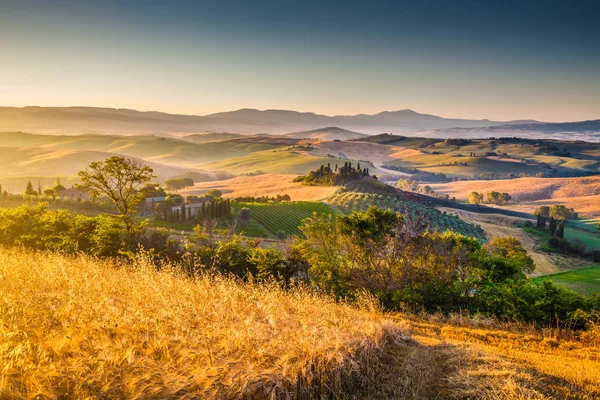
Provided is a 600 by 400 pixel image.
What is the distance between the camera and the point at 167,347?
5656 millimetres

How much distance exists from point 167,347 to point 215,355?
2.32 feet

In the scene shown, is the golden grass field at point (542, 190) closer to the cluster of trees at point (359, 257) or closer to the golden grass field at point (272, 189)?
the golden grass field at point (272, 189)

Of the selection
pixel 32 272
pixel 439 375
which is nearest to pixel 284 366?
pixel 439 375

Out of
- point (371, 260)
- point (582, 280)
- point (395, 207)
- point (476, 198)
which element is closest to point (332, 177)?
point (395, 207)

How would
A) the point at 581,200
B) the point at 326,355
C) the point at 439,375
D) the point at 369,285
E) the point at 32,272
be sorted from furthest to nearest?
the point at 581,200 < the point at 369,285 < the point at 32,272 < the point at 439,375 < the point at 326,355

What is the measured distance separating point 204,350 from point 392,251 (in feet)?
50.7

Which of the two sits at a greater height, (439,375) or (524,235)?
(439,375)

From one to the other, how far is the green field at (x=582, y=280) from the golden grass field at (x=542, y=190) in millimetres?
98043

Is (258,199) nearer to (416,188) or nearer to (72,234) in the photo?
(72,234)

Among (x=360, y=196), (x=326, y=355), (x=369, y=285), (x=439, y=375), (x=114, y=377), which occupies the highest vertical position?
(x=114, y=377)

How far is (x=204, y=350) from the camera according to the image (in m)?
5.60

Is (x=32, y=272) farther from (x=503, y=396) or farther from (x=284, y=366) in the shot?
(x=503, y=396)

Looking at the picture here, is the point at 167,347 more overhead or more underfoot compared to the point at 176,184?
more overhead

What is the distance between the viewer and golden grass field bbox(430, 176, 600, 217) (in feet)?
528
